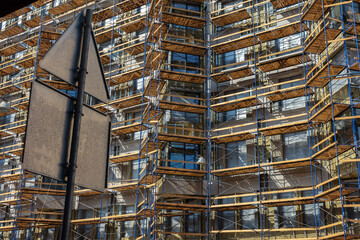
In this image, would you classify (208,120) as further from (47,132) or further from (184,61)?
(47,132)

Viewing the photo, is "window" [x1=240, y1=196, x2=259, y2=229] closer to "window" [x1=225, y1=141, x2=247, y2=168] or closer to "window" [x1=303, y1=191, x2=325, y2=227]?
"window" [x1=225, y1=141, x2=247, y2=168]

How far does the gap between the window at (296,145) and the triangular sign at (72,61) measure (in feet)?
83.8

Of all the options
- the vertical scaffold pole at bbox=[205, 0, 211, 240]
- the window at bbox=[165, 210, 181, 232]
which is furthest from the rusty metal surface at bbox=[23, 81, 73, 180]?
the window at bbox=[165, 210, 181, 232]

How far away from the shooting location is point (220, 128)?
3136 cm

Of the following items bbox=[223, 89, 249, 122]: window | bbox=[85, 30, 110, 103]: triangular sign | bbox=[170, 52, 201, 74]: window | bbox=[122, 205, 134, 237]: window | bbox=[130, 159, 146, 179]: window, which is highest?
bbox=[170, 52, 201, 74]: window

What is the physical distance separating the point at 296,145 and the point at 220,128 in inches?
210

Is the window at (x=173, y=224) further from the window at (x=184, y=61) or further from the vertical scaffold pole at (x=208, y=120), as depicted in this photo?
the window at (x=184, y=61)

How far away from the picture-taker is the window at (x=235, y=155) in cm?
3038

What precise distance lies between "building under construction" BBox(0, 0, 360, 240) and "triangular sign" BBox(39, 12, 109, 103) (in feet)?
68.0

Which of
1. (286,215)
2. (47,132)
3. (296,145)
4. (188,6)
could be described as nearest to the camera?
(47,132)

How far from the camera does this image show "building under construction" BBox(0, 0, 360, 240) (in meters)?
26.2

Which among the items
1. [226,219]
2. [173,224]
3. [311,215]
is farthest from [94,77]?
[173,224]

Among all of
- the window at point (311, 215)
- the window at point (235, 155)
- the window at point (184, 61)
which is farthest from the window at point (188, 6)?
the window at point (311, 215)

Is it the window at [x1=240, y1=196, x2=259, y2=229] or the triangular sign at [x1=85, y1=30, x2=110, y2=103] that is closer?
the triangular sign at [x1=85, y1=30, x2=110, y2=103]
